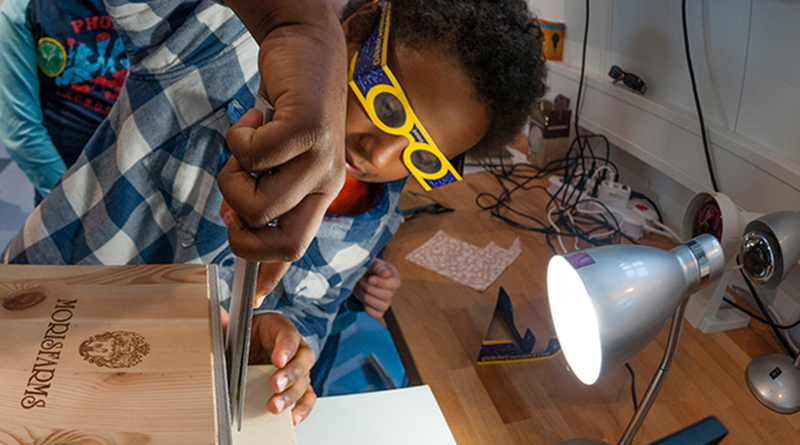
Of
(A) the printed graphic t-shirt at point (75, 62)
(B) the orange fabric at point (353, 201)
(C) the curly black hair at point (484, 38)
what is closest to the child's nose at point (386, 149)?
(C) the curly black hair at point (484, 38)

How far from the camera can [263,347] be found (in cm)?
81

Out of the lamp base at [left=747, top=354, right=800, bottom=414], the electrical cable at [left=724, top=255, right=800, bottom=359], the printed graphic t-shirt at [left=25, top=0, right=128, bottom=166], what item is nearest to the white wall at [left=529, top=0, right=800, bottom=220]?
the electrical cable at [left=724, top=255, right=800, bottom=359]

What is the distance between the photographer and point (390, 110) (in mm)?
845

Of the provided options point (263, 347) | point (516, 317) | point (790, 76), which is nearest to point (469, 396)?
point (516, 317)

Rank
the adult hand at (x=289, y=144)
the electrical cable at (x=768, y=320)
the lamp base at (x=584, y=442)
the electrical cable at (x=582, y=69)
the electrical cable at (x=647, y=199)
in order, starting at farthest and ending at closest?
the electrical cable at (x=582, y=69) → the electrical cable at (x=647, y=199) → the electrical cable at (x=768, y=320) → the lamp base at (x=584, y=442) → the adult hand at (x=289, y=144)

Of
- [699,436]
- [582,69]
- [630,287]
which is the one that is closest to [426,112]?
[630,287]

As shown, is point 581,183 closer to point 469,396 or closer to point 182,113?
point 469,396

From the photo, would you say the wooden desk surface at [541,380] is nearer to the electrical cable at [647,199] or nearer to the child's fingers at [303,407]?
the child's fingers at [303,407]

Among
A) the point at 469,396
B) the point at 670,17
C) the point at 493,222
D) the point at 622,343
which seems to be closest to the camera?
the point at 622,343

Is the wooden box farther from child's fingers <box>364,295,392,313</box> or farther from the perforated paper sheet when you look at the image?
the perforated paper sheet

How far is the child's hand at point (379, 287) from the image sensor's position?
103cm

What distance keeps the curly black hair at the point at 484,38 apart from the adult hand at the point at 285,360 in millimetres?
499

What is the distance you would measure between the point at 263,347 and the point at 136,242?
334 millimetres

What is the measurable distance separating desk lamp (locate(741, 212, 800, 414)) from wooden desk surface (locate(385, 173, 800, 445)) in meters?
0.02
